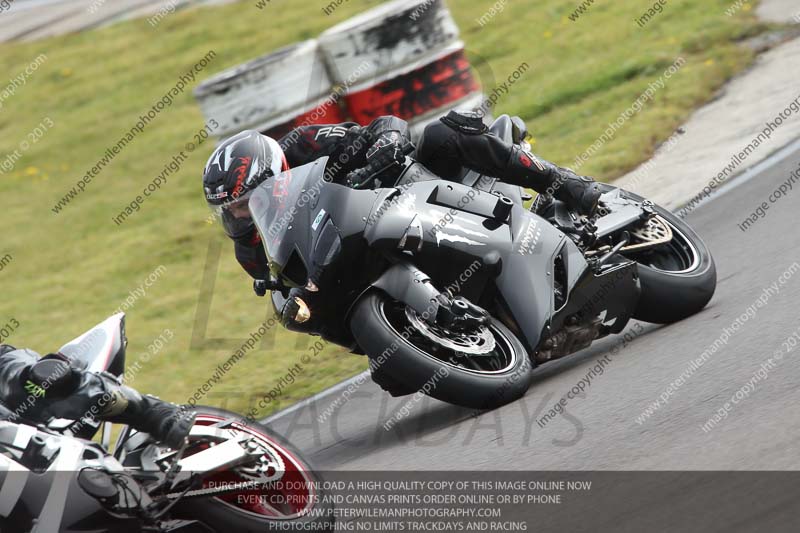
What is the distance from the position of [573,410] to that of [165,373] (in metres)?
3.94

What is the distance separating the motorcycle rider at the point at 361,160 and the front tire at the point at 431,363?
2.19 feet

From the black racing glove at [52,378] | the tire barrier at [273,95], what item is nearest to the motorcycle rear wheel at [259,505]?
the black racing glove at [52,378]

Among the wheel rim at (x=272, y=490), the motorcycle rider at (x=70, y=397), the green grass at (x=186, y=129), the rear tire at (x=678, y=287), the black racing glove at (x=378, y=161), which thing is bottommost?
the green grass at (x=186, y=129)

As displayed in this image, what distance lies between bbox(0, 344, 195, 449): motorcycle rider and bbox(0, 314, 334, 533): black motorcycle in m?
0.06

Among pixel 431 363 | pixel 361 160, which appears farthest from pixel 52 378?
pixel 361 160

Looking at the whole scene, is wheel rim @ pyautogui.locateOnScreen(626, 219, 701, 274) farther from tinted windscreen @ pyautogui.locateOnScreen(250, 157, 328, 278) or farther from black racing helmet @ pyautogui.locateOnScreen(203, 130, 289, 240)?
black racing helmet @ pyautogui.locateOnScreen(203, 130, 289, 240)

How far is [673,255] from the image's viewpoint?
20.9ft

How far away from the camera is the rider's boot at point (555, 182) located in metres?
5.95

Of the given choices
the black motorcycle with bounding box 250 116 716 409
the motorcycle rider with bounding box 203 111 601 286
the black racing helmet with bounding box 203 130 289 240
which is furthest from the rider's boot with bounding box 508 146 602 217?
the black racing helmet with bounding box 203 130 289 240

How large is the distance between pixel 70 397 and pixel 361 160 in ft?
7.71

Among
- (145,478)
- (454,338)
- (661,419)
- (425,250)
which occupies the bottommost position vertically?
(661,419)

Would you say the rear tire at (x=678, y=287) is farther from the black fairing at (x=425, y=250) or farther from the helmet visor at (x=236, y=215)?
the helmet visor at (x=236, y=215)

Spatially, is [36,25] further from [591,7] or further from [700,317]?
[700,317]

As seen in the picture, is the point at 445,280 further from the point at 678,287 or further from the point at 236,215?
the point at 678,287
